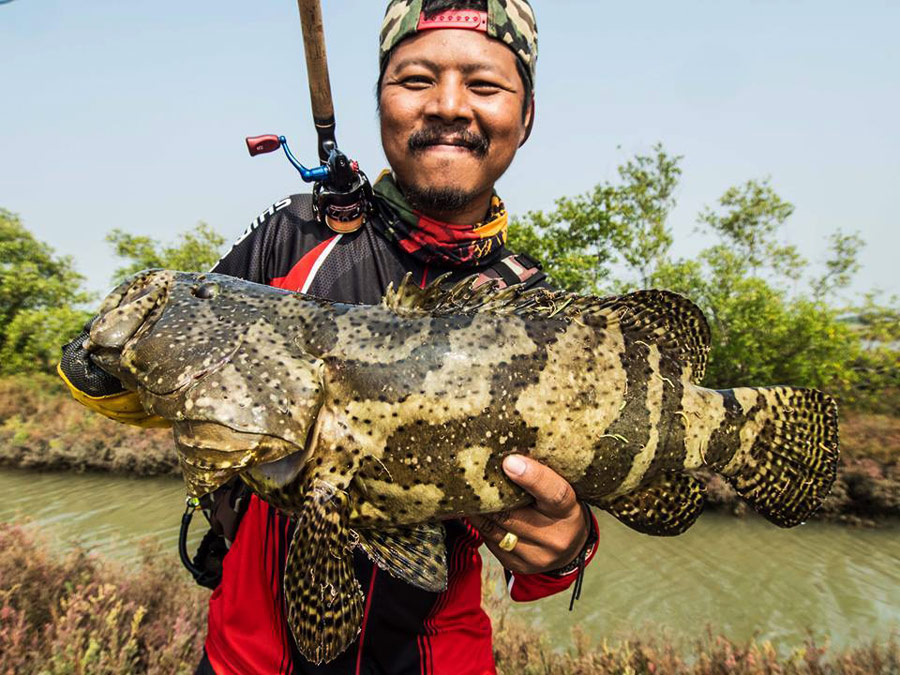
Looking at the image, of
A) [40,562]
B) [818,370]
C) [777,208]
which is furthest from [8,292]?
[777,208]


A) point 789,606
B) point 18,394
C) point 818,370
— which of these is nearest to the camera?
point 789,606

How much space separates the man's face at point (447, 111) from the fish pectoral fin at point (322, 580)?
5.51 feet

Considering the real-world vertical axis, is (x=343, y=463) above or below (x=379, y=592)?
above

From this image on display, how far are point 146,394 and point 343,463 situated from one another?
2.33ft

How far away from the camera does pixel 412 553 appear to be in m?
1.90

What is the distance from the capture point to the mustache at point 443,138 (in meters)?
2.62

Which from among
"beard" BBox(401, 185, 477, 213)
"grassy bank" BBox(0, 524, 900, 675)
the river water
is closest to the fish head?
"beard" BBox(401, 185, 477, 213)

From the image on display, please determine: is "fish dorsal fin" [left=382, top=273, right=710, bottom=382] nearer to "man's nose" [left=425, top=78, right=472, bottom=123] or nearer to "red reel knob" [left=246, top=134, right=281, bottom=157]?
"man's nose" [left=425, top=78, right=472, bottom=123]

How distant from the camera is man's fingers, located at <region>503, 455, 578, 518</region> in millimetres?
1809

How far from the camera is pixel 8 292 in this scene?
93.6 feet

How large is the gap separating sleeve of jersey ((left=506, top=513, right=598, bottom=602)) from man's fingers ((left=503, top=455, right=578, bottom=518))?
22.5 inches

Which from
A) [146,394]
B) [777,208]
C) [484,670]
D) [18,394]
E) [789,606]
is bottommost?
[789,606]

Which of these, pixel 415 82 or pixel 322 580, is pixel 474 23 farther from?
pixel 322 580

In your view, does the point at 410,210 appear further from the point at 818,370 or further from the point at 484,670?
the point at 818,370
